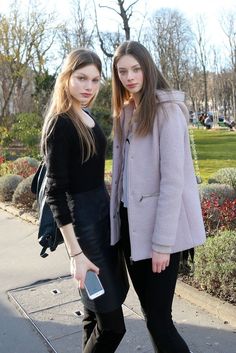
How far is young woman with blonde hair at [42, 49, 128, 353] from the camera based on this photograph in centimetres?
205

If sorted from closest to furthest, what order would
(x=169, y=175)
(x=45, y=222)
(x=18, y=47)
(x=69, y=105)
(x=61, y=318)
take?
(x=169, y=175), (x=69, y=105), (x=45, y=222), (x=61, y=318), (x=18, y=47)

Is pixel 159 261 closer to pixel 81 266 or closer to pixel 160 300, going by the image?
pixel 160 300

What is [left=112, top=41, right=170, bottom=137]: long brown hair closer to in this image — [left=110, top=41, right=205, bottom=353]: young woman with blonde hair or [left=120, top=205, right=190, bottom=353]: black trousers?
[left=110, top=41, right=205, bottom=353]: young woman with blonde hair

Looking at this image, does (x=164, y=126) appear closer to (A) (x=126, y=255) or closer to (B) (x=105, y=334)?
(A) (x=126, y=255)

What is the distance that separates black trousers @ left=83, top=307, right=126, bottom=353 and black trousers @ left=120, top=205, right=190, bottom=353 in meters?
0.15

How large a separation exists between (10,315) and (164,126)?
102 inches

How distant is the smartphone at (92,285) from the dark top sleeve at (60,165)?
299mm

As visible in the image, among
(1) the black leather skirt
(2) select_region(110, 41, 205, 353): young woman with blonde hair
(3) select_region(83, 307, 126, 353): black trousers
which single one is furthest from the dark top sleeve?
(3) select_region(83, 307, 126, 353): black trousers

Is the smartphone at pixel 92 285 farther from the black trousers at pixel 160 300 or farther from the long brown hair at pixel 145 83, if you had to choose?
the long brown hair at pixel 145 83

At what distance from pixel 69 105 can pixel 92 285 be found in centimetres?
89

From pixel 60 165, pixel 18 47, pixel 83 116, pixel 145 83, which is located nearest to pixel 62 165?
pixel 60 165

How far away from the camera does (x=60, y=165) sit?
6.66ft

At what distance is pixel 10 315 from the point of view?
12.6ft

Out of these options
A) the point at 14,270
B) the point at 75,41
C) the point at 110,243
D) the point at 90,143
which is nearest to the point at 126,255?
the point at 110,243
